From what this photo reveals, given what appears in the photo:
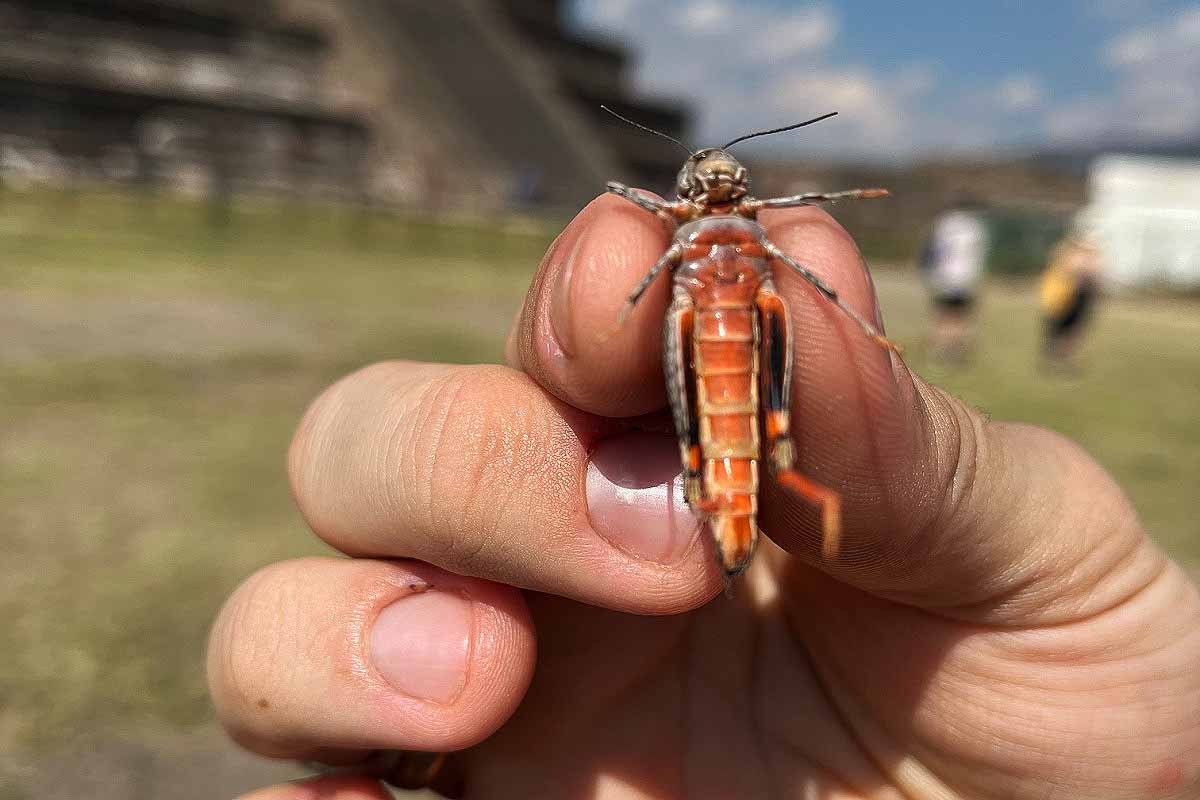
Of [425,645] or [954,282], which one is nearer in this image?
[425,645]

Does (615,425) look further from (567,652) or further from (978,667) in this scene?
(978,667)

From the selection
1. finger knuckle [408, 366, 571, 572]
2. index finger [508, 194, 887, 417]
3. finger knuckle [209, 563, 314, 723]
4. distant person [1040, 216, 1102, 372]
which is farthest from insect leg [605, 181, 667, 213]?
distant person [1040, 216, 1102, 372]

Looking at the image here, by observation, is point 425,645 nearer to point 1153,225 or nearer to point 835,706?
point 835,706

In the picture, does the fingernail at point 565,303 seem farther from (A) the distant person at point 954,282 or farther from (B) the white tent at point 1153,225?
(B) the white tent at point 1153,225

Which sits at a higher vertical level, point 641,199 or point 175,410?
point 641,199

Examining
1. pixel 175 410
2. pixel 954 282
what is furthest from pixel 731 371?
pixel 954 282

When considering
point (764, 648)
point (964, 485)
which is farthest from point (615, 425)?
point (764, 648)
